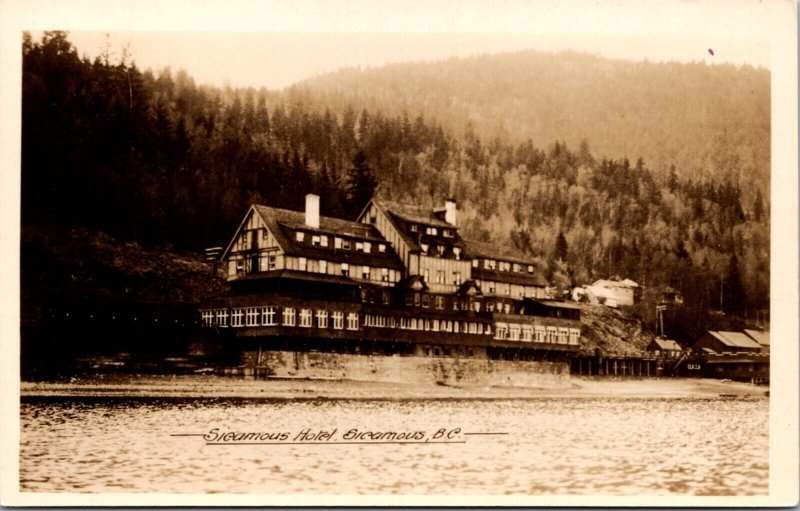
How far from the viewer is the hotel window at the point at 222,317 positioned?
8773mm

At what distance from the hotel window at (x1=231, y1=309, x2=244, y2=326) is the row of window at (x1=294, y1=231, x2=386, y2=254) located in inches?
35.9

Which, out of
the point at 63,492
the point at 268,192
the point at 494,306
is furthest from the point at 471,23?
the point at 63,492

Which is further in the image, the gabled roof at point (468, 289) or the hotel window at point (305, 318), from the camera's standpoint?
the gabled roof at point (468, 289)

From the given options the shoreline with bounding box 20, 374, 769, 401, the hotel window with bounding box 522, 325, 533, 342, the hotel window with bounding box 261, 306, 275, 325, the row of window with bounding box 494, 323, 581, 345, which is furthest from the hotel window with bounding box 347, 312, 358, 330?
the hotel window with bounding box 522, 325, 533, 342

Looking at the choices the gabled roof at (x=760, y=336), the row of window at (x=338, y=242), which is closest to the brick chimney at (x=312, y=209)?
the row of window at (x=338, y=242)

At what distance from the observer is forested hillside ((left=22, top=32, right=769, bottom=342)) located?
26.9 ft

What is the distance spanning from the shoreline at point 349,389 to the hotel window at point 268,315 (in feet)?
1.91

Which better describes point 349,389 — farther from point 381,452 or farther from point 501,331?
point 501,331

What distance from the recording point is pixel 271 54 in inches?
321

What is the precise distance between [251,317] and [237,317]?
0.14 m

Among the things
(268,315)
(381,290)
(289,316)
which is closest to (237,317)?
(268,315)

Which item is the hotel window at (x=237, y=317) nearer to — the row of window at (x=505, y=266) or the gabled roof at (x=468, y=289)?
the gabled roof at (x=468, y=289)

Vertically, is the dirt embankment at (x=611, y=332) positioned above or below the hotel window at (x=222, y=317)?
below

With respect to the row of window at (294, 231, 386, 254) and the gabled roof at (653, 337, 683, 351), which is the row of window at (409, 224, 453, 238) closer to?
the row of window at (294, 231, 386, 254)
